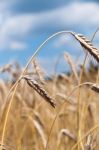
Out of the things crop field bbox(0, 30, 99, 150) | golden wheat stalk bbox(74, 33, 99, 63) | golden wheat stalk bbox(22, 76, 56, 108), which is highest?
golden wheat stalk bbox(74, 33, 99, 63)

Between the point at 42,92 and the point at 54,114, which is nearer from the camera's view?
the point at 42,92

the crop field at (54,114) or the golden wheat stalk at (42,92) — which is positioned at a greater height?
the golden wheat stalk at (42,92)

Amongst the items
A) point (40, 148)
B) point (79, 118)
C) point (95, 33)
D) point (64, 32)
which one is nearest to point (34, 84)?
point (64, 32)

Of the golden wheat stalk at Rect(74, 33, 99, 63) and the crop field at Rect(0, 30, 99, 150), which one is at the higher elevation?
the golden wheat stalk at Rect(74, 33, 99, 63)

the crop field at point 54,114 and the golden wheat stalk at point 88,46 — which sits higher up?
the golden wheat stalk at point 88,46

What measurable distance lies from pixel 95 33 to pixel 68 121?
5.07 feet

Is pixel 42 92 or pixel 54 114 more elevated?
pixel 42 92

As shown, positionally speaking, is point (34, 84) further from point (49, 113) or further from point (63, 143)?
point (49, 113)

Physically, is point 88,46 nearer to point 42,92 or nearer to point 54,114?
point 42,92

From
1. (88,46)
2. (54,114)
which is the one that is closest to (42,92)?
(88,46)

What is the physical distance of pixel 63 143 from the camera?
237cm

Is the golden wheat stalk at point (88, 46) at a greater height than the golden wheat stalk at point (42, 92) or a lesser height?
greater

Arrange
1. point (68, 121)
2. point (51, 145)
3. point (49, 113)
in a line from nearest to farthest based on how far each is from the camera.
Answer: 1. point (51, 145)
2. point (68, 121)
3. point (49, 113)

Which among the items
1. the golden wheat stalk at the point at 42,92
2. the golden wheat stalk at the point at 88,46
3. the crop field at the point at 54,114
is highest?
the golden wheat stalk at the point at 88,46
